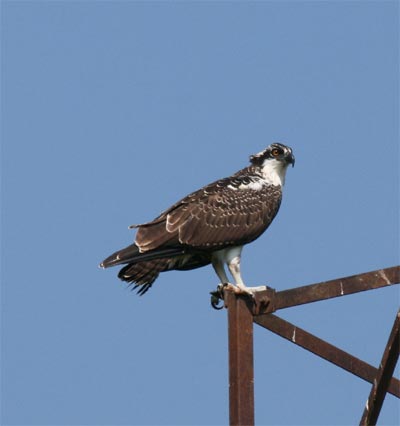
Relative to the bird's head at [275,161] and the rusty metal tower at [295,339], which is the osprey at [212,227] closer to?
the bird's head at [275,161]

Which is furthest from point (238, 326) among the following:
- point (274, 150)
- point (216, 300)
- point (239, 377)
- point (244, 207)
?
point (274, 150)

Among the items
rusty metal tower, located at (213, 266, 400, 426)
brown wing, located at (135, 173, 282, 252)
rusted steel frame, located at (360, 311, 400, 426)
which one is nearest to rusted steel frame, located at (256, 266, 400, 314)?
rusty metal tower, located at (213, 266, 400, 426)

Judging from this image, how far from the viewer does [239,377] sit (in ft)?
18.9

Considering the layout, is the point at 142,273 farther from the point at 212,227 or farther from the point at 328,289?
the point at 328,289

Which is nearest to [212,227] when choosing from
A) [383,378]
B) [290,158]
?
[290,158]

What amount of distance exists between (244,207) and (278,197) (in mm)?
416

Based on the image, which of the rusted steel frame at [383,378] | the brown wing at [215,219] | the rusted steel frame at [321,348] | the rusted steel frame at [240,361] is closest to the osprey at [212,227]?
the brown wing at [215,219]

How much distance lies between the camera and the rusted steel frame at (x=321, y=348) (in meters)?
6.25

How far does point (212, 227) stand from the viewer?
8812 millimetres

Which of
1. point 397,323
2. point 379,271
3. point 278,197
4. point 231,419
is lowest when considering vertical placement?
point 231,419

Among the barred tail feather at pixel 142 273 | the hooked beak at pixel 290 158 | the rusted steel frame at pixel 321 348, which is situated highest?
the hooked beak at pixel 290 158

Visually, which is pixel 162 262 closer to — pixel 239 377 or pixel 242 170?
pixel 242 170

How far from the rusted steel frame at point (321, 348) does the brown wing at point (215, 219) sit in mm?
2296

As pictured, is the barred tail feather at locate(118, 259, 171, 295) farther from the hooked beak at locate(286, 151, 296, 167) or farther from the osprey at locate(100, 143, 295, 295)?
the hooked beak at locate(286, 151, 296, 167)
